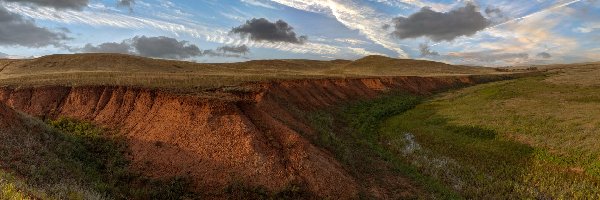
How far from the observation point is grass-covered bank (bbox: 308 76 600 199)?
20.7 metres

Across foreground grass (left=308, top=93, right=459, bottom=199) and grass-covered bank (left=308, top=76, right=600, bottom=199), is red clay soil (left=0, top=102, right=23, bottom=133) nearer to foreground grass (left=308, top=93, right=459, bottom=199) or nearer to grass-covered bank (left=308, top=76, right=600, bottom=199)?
foreground grass (left=308, top=93, right=459, bottom=199)

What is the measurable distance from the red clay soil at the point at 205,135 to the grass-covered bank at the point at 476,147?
2.41 meters

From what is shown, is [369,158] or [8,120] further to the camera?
[369,158]

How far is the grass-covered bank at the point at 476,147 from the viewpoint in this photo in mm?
20656

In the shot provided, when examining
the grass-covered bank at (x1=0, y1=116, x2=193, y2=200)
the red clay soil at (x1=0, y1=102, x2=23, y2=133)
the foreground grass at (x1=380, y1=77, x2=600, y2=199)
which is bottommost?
the foreground grass at (x1=380, y1=77, x2=600, y2=199)

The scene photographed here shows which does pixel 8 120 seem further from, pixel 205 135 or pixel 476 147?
pixel 476 147

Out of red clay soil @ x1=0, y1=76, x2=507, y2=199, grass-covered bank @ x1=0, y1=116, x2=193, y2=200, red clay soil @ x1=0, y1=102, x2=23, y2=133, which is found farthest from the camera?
red clay soil @ x1=0, y1=102, x2=23, y2=133

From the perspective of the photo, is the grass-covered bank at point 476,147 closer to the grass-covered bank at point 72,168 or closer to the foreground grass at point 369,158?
the foreground grass at point 369,158

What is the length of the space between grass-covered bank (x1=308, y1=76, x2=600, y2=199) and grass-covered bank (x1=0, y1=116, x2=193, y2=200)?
9134 millimetres

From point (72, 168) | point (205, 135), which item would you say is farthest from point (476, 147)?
point (72, 168)

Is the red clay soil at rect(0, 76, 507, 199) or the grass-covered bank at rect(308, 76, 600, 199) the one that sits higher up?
the red clay soil at rect(0, 76, 507, 199)

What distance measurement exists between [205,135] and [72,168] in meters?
5.54

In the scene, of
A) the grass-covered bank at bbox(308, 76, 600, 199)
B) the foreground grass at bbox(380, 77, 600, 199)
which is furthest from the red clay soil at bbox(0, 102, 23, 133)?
the foreground grass at bbox(380, 77, 600, 199)

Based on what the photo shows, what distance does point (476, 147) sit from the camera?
93.6 feet
